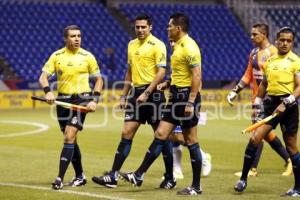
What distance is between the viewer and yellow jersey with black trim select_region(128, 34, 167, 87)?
1093 centimetres

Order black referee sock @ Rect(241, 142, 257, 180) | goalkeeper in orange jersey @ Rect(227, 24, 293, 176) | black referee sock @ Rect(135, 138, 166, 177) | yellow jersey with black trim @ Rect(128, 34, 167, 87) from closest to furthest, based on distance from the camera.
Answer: black referee sock @ Rect(241, 142, 257, 180) → black referee sock @ Rect(135, 138, 166, 177) → yellow jersey with black trim @ Rect(128, 34, 167, 87) → goalkeeper in orange jersey @ Rect(227, 24, 293, 176)

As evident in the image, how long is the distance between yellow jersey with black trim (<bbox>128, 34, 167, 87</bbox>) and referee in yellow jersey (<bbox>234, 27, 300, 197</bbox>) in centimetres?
144

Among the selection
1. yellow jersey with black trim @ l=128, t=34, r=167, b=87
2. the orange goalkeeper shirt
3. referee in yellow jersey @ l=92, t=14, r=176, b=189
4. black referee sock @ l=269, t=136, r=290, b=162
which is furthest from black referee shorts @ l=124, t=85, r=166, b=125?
black referee sock @ l=269, t=136, r=290, b=162

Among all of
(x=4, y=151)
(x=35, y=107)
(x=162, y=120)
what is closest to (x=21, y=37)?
(x=35, y=107)

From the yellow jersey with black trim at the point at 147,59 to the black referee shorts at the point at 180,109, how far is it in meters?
0.59

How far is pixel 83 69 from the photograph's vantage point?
1102 centimetres

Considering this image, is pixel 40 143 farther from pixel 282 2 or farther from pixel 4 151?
pixel 282 2

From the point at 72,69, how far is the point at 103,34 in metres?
22.2

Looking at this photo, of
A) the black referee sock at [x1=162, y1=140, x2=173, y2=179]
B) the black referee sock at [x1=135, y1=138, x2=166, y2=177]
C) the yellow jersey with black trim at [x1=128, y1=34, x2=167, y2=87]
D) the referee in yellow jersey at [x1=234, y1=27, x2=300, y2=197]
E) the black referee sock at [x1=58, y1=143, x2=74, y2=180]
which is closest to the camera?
the referee in yellow jersey at [x1=234, y1=27, x2=300, y2=197]

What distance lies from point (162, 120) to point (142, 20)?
4.60 ft

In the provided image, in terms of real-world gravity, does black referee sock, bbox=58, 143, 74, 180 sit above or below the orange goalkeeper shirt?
below

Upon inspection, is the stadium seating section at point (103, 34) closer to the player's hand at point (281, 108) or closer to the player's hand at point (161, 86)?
the player's hand at point (161, 86)

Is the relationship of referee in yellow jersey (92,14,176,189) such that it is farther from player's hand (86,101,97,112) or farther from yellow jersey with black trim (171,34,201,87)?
player's hand (86,101,97,112)

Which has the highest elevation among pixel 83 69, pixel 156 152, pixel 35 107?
pixel 83 69
